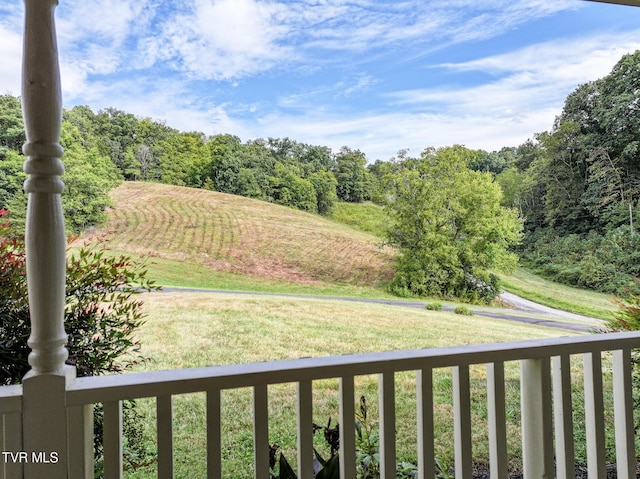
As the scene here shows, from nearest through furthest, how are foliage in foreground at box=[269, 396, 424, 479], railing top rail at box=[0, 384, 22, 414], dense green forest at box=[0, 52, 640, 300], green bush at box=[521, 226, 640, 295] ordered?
railing top rail at box=[0, 384, 22, 414] < foliage in foreground at box=[269, 396, 424, 479] < dense green forest at box=[0, 52, 640, 300] < green bush at box=[521, 226, 640, 295]

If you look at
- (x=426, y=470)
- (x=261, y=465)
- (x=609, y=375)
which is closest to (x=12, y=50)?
(x=261, y=465)

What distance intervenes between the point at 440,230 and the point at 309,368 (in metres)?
1.55

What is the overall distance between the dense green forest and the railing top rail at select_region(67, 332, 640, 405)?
1.14 m

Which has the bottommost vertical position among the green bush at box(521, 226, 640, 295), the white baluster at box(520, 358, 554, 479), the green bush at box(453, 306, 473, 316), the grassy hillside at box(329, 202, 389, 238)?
the white baluster at box(520, 358, 554, 479)

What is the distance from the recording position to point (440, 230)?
2.43 metres

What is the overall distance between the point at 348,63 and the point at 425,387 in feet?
5.88

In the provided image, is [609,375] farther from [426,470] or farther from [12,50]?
[12,50]

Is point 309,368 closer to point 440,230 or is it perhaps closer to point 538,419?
point 538,419

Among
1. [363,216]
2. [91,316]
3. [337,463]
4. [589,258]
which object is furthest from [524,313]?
[91,316]

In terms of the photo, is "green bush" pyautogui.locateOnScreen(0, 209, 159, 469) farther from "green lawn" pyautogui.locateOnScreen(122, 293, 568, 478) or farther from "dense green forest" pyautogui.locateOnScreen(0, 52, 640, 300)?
"dense green forest" pyautogui.locateOnScreen(0, 52, 640, 300)

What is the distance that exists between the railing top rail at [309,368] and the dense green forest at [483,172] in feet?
3.73

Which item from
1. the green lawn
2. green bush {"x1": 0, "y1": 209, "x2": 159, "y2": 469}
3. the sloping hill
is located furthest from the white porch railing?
the sloping hill

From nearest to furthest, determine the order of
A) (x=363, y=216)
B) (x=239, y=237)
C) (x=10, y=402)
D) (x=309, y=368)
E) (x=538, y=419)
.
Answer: (x=10, y=402) → (x=309, y=368) → (x=538, y=419) → (x=239, y=237) → (x=363, y=216)

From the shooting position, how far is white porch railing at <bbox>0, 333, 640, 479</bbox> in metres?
1.02
